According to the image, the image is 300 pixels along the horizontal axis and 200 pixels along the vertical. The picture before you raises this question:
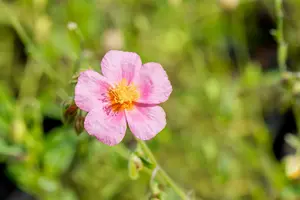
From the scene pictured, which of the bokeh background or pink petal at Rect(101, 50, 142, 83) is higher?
pink petal at Rect(101, 50, 142, 83)

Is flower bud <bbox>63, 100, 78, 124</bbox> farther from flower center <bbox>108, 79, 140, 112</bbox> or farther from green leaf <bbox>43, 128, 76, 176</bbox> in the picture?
green leaf <bbox>43, 128, 76, 176</bbox>

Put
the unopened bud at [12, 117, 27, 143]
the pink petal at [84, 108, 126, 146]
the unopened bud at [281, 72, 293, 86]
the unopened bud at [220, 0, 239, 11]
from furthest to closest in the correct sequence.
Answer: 1. the unopened bud at [220, 0, 239, 11]
2. the unopened bud at [12, 117, 27, 143]
3. the unopened bud at [281, 72, 293, 86]
4. the pink petal at [84, 108, 126, 146]

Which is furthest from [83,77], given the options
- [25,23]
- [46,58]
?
[25,23]

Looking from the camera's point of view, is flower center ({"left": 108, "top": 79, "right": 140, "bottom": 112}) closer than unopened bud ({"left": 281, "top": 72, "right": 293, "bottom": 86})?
Yes

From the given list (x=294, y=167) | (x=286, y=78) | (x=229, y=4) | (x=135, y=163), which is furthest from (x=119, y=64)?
(x=229, y=4)

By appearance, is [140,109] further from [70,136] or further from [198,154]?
[198,154]

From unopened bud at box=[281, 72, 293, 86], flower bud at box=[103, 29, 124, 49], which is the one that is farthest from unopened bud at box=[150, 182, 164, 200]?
flower bud at box=[103, 29, 124, 49]

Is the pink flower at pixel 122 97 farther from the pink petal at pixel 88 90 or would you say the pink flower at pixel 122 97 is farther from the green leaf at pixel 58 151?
the green leaf at pixel 58 151

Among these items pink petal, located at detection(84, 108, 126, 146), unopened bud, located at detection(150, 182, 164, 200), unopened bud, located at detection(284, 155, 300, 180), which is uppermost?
pink petal, located at detection(84, 108, 126, 146)
